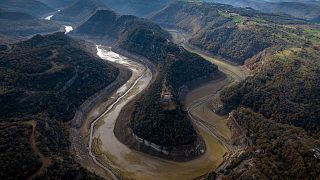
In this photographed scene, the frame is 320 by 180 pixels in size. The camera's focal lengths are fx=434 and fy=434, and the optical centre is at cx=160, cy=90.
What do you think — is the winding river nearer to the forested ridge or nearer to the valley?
the valley

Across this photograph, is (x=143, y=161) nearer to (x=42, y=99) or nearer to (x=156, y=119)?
(x=156, y=119)

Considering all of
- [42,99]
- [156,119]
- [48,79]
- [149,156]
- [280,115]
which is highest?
[280,115]

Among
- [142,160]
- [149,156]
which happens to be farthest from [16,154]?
[149,156]

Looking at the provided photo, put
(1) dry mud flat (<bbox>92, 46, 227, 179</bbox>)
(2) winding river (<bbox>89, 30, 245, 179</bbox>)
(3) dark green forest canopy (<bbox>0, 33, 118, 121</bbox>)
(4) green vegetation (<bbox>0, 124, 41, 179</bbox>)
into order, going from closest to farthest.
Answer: (4) green vegetation (<bbox>0, 124, 41, 179</bbox>) < (1) dry mud flat (<bbox>92, 46, 227, 179</bbox>) < (2) winding river (<bbox>89, 30, 245, 179</bbox>) < (3) dark green forest canopy (<bbox>0, 33, 118, 121</bbox>)

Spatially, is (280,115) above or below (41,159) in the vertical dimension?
below

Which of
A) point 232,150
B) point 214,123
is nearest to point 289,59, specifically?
point 214,123

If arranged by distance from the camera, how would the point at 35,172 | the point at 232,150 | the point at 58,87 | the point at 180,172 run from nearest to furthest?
the point at 35,172 → the point at 180,172 → the point at 232,150 → the point at 58,87

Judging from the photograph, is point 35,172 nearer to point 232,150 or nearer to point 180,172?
point 180,172

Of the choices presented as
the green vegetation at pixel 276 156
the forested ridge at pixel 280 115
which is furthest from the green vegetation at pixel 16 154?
the green vegetation at pixel 276 156

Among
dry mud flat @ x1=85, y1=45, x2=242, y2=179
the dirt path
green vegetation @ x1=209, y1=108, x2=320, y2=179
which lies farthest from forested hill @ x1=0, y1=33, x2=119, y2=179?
green vegetation @ x1=209, y1=108, x2=320, y2=179
